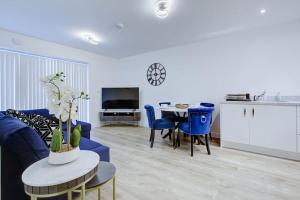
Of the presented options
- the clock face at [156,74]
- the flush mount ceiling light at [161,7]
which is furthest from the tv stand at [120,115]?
the flush mount ceiling light at [161,7]

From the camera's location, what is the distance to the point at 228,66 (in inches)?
158

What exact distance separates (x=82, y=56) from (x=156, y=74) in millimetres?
2362

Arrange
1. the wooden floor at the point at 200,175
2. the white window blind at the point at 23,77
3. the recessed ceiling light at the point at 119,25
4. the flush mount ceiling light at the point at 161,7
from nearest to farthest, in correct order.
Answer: the wooden floor at the point at 200,175 < the flush mount ceiling light at the point at 161,7 < the recessed ceiling light at the point at 119,25 < the white window blind at the point at 23,77

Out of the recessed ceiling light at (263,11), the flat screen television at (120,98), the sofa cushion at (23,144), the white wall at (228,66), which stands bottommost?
the sofa cushion at (23,144)

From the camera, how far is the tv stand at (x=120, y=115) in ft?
18.3

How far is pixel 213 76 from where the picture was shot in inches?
167

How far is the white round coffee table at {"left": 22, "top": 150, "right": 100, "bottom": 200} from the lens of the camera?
94 cm

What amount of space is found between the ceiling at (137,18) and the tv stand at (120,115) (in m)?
2.33

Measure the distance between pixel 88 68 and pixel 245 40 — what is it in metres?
4.46

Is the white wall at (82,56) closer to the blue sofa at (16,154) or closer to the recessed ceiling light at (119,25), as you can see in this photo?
the recessed ceiling light at (119,25)

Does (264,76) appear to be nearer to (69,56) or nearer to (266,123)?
(266,123)

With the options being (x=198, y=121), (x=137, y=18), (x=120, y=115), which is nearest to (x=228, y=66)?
(x=198, y=121)

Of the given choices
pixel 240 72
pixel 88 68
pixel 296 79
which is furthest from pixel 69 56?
pixel 296 79

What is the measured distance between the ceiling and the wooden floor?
8.42ft
